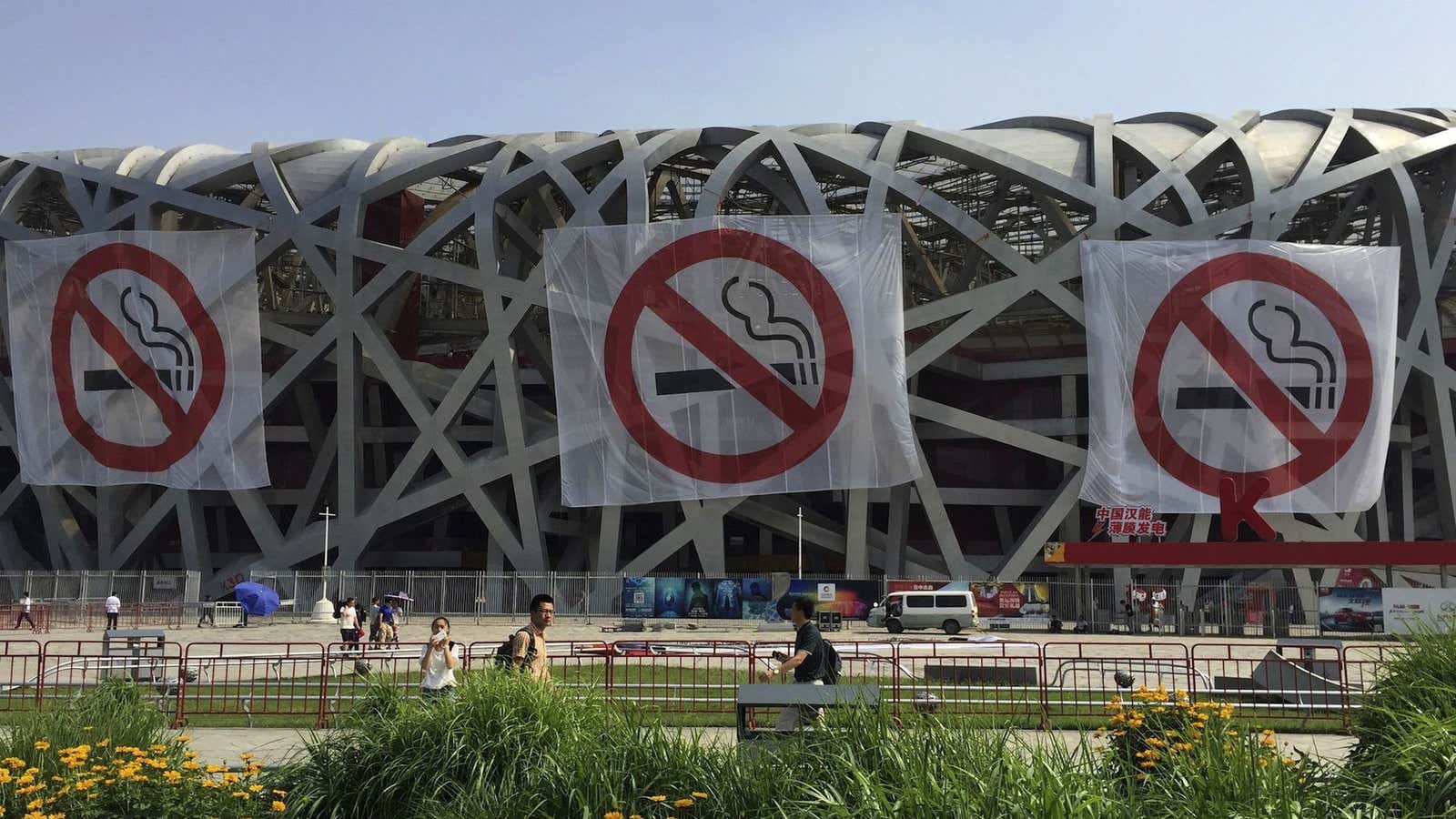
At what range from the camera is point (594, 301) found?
44.8 metres

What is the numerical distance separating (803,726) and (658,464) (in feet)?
118

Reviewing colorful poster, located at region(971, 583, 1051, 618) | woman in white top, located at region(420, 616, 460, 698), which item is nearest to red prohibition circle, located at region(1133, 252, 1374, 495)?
colorful poster, located at region(971, 583, 1051, 618)

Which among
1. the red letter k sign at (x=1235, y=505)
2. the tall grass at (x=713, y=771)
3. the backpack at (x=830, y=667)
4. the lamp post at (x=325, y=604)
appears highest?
the red letter k sign at (x=1235, y=505)

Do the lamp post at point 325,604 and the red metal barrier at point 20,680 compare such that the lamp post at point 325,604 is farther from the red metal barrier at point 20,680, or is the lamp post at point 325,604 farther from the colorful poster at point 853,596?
the colorful poster at point 853,596

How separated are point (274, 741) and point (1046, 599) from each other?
98.8 feet

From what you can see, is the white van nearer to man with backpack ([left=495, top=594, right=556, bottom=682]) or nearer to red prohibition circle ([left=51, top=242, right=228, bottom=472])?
red prohibition circle ([left=51, top=242, right=228, bottom=472])

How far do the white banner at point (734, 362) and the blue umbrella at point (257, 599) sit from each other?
10.0m

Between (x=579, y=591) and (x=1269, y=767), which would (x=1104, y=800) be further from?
(x=579, y=591)

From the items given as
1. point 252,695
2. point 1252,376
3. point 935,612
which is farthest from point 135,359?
point 1252,376

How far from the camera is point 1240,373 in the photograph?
4312 centimetres

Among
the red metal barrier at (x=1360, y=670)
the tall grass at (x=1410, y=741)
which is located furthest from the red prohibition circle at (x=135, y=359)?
the tall grass at (x=1410, y=741)

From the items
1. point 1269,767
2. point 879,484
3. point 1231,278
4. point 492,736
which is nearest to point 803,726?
point 492,736

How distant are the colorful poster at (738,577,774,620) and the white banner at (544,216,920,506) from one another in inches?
124

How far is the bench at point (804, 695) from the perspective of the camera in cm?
815
